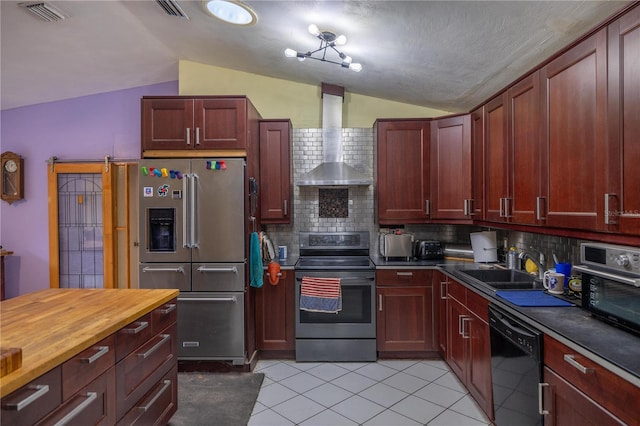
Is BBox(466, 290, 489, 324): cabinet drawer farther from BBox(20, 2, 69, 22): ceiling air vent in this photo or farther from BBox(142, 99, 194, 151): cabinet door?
BBox(20, 2, 69, 22): ceiling air vent

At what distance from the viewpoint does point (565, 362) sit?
1.46 metres

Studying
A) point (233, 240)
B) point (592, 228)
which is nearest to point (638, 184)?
Answer: point (592, 228)

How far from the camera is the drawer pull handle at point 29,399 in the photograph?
3.40ft

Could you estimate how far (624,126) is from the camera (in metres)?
1.43

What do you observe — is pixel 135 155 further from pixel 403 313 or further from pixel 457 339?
pixel 457 339

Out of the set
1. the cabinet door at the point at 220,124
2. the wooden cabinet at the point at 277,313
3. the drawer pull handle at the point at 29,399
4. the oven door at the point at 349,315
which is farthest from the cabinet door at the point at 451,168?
the drawer pull handle at the point at 29,399

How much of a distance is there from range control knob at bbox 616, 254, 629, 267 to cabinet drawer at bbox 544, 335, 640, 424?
1.38ft

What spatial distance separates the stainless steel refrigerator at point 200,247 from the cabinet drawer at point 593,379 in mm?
2290

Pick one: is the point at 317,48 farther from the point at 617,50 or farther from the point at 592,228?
the point at 592,228

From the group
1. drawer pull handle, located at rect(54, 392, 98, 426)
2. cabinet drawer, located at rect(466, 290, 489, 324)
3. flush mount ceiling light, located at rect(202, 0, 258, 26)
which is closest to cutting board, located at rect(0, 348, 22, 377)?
drawer pull handle, located at rect(54, 392, 98, 426)

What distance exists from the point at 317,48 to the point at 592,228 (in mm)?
2416

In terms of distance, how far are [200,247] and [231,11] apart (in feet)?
6.17

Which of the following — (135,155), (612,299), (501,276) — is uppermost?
(135,155)

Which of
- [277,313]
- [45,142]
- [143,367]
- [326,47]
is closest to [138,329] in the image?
[143,367]
